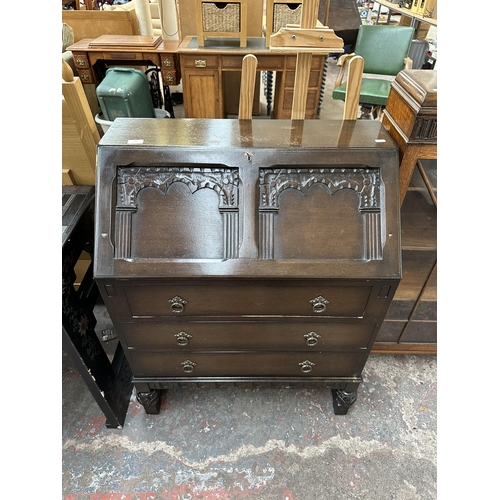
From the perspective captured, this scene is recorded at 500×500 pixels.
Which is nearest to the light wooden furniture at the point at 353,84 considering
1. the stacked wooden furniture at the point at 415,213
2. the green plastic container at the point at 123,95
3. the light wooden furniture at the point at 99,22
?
the stacked wooden furniture at the point at 415,213

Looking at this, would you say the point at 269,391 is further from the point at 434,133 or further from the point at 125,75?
the point at 125,75

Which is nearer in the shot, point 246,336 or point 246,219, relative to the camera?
point 246,219

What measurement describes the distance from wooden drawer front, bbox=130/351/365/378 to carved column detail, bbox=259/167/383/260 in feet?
2.23

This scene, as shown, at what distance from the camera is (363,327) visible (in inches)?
64.5

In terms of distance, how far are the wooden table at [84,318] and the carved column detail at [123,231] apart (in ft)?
1.22

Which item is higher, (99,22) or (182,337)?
(99,22)

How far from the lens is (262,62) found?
3912 mm

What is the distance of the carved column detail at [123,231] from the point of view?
1.40m

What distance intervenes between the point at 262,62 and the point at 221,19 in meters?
0.61

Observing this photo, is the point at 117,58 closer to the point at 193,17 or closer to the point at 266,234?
the point at 193,17

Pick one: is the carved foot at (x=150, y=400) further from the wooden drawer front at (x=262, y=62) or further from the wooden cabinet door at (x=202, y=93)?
the wooden drawer front at (x=262, y=62)

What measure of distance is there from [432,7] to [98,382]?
16.5 feet

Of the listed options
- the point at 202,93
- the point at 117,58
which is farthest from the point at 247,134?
the point at 117,58

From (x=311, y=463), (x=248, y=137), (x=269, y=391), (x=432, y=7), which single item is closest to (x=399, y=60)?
(x=432, y=7)
